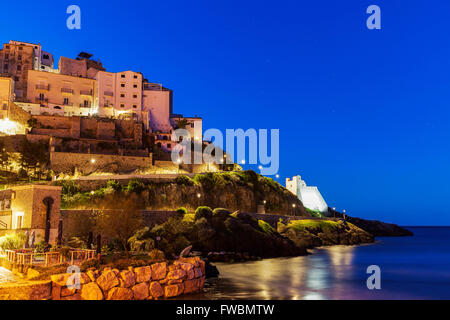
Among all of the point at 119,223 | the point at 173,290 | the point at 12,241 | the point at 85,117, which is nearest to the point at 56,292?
the point at 173,290

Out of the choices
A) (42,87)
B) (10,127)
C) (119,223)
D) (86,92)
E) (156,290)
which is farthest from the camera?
(86,92)

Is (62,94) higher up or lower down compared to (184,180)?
higher up

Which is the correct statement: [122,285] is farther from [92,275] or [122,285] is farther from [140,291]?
[92,275]

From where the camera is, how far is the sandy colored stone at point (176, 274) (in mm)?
18453

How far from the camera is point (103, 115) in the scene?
70500 mm

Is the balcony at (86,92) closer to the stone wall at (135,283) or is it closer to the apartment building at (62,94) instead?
the apartment building at (62,94)

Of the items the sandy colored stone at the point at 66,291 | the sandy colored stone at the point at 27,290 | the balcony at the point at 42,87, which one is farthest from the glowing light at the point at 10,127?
the sandy colored stone at the point at 27,290

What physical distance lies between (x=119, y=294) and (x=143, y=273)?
1.68 meters

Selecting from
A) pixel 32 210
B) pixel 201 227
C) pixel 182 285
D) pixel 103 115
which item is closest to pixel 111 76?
pixel 103 115

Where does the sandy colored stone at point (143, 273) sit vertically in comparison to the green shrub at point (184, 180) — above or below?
below

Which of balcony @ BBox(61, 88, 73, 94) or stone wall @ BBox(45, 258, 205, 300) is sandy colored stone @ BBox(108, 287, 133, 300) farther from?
balcony @ BBox(61, 88, 73, 94)

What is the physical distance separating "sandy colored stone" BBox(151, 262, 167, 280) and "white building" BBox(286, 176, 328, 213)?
7299 cm

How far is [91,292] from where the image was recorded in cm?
1520

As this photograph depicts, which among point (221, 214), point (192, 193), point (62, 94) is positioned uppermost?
point (62, 94)
